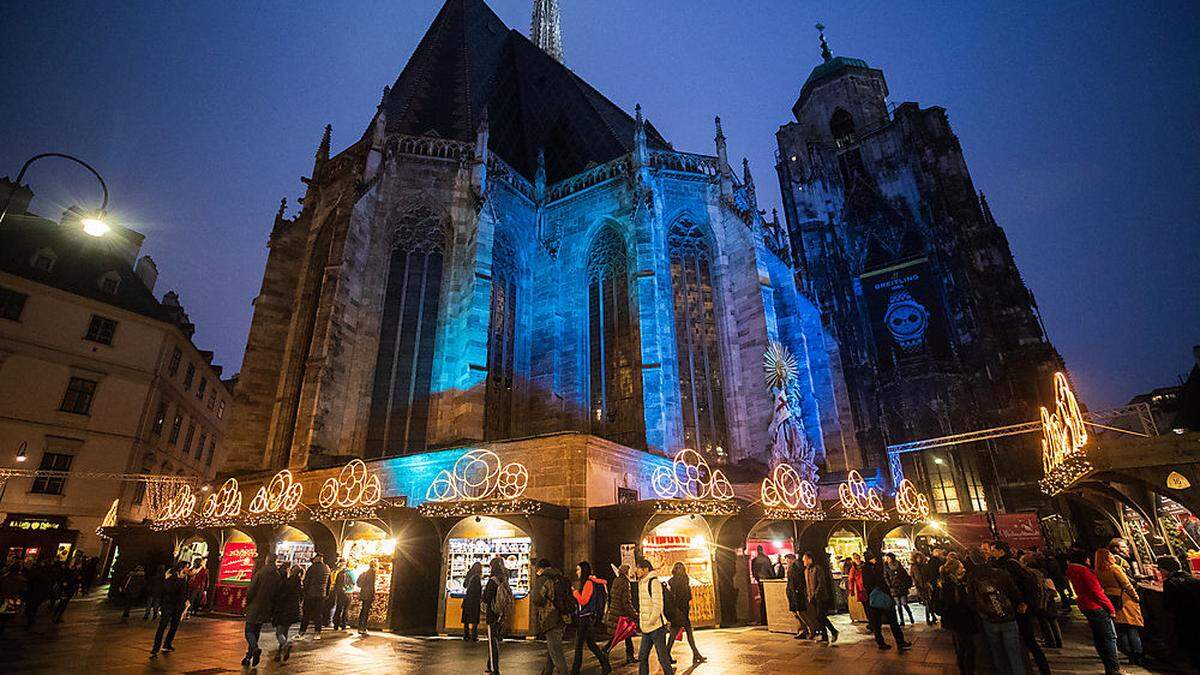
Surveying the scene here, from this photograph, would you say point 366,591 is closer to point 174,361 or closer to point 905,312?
point 174,361

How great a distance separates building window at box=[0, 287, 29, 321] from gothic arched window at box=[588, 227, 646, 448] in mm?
22575

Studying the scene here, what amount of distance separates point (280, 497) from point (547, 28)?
50.4 m

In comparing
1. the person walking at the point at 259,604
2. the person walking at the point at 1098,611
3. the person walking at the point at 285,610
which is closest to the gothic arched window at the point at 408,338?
the person walking at the point at 285,610

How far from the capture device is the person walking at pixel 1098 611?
20.6ft

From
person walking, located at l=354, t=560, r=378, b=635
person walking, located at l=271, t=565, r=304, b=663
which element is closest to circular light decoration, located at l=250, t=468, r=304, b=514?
person walking, located at l=354, t=560, r=378, b=635

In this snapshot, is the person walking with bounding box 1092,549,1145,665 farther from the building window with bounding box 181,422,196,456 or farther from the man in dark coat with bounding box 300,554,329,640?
the building window with bounding box 181,422,196,456

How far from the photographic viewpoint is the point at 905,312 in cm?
3238

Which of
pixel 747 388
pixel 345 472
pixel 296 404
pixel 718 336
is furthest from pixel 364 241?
pixel 747 388

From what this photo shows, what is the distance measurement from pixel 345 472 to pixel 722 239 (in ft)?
52.1

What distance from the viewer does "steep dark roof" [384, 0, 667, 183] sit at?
2425cm

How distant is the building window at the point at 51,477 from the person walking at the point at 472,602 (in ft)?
69.5

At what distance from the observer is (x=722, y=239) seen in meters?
21.7

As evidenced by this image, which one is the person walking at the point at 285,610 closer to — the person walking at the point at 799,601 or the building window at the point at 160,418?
the person walking at the point at 799,601

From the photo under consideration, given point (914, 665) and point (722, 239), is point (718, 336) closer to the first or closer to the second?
point (722, 239)
